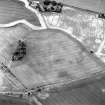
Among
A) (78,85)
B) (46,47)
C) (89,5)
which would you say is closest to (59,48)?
(46,47)

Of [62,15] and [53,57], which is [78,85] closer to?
[53,57]

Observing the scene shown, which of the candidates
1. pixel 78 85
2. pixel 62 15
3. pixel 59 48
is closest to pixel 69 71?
pixel 78 85

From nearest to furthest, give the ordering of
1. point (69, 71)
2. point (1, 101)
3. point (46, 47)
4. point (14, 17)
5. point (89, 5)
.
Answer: point (1, 101) → point (69, 71) → point (46, 47) → point (14, 17) → point (89, 5)

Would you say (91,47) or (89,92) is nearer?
(89,92)

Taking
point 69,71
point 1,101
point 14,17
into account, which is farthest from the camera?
point 14,17

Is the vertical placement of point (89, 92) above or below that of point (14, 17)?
below

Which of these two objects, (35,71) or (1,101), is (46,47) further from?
(1,101)

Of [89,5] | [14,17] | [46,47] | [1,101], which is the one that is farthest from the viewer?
[89,5]

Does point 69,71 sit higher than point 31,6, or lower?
lower

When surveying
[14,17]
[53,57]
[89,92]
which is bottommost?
[89,92]
